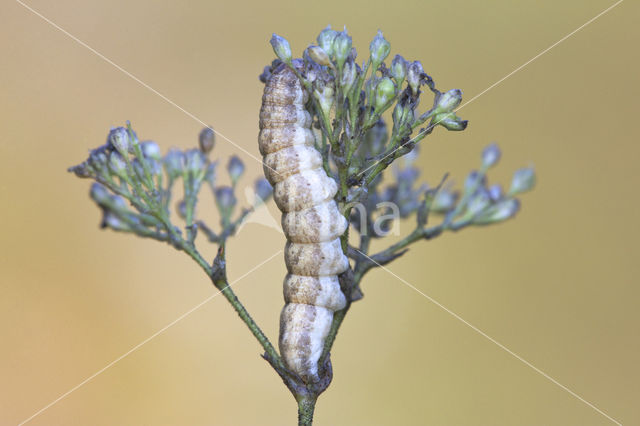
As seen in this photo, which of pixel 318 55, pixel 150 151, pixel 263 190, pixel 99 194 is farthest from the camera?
pixel 263 190

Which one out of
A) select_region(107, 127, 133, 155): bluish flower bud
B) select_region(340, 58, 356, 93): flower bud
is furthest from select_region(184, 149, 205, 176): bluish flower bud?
select_region(340, 58, 356, 93): flower bud

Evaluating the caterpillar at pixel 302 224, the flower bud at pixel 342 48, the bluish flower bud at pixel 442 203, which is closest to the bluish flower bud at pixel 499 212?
the bluish flower bud at pixel 442 203

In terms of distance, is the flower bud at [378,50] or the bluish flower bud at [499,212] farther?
the bluish flower bud at [499,212]

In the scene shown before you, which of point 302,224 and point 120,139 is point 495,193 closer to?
point 302,224

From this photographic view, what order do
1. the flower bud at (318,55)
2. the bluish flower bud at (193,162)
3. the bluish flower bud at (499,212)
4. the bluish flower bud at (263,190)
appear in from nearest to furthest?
the flower bud at (318,55) → the bluish flower bud at (499,212) → the bluish flower bud at (193,162) → the bluish flower bud at (263,190)

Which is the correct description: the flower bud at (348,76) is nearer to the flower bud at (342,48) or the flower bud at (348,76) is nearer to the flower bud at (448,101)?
the flower bud at (342,48)

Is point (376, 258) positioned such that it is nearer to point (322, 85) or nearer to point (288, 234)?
point (288, 234)

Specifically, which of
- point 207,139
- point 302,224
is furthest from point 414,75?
point 207,139
